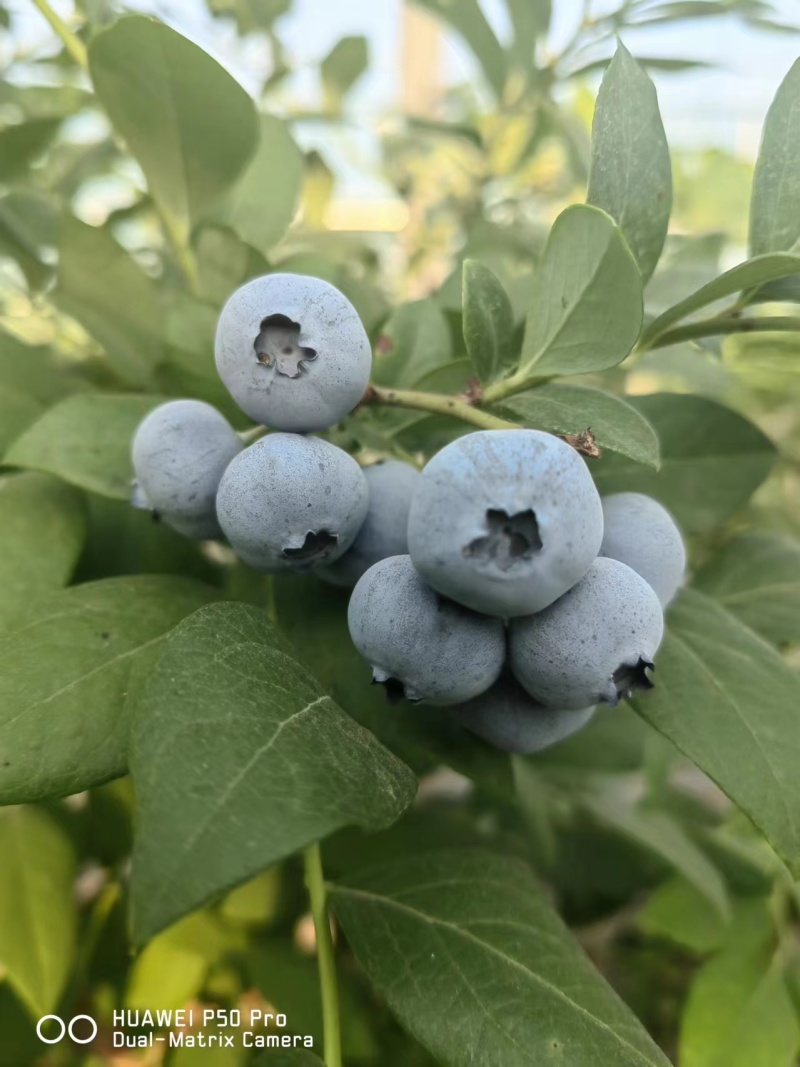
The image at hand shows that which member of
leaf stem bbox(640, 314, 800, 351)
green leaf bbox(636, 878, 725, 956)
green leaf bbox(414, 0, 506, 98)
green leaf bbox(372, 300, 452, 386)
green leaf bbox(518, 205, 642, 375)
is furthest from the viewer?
green leaf bbox(414, 0, 506, 98)

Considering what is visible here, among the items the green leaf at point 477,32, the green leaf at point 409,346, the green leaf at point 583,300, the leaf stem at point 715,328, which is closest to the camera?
the green leaf at point 583,300

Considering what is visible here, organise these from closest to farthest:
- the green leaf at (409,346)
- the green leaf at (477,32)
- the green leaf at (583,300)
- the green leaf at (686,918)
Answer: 1. the green leaf at (583,300)
2. the green leaf at (409,346)
3. the green leaf at (686,918)
4. the green leaf at (477,32)

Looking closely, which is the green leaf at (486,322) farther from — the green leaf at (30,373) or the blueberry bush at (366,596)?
the green leaf at (30,373)

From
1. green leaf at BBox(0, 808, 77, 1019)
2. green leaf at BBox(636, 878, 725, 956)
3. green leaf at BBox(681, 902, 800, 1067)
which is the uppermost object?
green leaf at BBox(0, 808, 77, 1019)

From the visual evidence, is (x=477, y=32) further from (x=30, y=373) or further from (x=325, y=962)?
(x=325, y=962)

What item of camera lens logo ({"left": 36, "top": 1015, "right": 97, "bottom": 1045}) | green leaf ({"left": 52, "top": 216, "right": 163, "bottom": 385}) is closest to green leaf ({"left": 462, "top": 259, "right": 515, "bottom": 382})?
green leaf ({"left": 52, "top": 216, "right": 163, "bottom": 385})

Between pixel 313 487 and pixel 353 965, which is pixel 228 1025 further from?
pixel 313 487

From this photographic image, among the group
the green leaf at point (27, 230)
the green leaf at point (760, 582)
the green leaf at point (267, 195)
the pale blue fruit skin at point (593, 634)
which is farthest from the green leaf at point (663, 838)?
the green leaf at point (27, 230)

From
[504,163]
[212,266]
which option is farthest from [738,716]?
[504,163]

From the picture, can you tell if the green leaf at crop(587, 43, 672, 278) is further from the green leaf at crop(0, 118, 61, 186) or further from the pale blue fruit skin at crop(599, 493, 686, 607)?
the green leaf at crop(0, 118, 61, 186)
